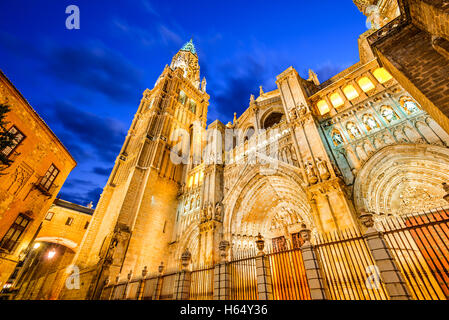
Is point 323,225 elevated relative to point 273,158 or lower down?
lower down

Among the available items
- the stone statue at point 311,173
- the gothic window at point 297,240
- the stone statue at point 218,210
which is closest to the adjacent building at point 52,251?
the stone statue at point 218,210

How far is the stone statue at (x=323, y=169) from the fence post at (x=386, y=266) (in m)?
5.13

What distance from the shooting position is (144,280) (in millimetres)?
11883

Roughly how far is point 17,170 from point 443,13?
Result: 68.7 feet

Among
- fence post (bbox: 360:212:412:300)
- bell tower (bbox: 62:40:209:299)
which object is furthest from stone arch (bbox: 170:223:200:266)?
fence post (bbox: 360:212:412:300)

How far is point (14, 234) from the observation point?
1347cm

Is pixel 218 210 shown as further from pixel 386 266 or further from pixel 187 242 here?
pixel 386 266

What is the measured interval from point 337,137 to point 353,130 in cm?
92

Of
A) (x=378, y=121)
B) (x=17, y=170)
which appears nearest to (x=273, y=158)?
(x=378, y=121)

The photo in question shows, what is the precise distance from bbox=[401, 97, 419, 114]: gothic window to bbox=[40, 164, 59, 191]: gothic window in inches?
919
